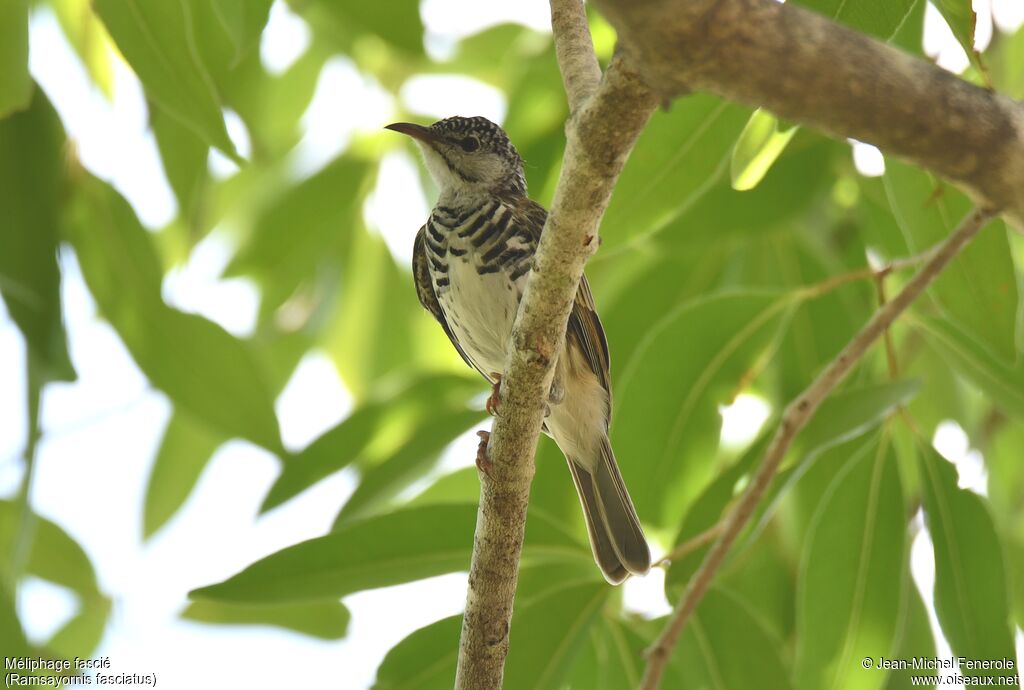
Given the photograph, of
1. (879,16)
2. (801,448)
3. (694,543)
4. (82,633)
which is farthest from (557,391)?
(82,633)

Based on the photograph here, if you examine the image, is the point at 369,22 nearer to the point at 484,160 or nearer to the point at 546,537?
the point at 484,160

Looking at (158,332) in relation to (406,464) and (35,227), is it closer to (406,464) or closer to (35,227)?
(35,227)

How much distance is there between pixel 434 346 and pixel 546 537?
2125 mm

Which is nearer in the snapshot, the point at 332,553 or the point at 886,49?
the point at 886,49

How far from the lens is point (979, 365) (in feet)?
10.8

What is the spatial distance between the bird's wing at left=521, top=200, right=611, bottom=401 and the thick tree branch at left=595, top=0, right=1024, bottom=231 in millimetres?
1952

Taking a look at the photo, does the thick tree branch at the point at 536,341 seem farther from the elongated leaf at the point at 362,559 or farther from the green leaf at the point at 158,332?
the green leaf at the point at 158,332

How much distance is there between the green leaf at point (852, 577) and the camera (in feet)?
10.7

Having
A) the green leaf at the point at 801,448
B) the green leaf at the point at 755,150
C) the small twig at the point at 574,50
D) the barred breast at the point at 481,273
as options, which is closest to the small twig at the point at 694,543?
the green leaf at the point at 801,448

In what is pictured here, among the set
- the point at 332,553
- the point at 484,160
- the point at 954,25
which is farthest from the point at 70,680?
A: the point at 954,25

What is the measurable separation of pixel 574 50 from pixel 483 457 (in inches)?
36.3

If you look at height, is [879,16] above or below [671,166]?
below

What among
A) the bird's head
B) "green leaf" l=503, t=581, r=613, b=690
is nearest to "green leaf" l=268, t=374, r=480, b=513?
the bird's head

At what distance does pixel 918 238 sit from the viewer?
2965 mm
